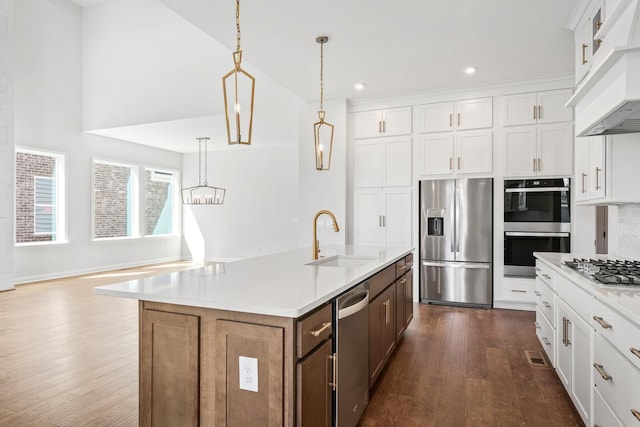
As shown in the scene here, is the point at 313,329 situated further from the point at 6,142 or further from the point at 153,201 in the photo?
→ the point at 153,201

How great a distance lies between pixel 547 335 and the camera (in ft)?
9.61

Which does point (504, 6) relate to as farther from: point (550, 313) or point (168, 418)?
point (168, 418)

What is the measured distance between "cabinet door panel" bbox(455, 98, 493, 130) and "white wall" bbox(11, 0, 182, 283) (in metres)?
6.89

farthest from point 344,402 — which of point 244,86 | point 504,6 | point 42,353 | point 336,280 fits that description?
point 244,86

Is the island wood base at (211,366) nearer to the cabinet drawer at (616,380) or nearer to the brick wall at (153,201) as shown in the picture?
the cabinet drawer at (616,380)

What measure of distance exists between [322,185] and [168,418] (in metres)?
4.24

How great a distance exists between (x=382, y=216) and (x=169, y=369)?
4.09m

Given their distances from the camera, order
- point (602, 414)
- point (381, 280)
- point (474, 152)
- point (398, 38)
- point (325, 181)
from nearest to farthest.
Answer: point (602, 414), point (381, 280), point (398, 38), point (474, 152), point (325, 181)

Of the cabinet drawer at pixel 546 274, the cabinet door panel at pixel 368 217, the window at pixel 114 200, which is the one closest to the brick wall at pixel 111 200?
the window at pixel 114 200

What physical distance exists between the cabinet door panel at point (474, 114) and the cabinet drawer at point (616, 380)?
361 cm

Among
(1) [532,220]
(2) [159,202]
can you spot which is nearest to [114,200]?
(2) [159,202]

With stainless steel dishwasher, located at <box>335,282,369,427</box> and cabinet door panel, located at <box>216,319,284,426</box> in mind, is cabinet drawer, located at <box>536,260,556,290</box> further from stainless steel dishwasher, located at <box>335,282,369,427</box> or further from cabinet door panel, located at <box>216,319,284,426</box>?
cabinet door panel, located at <box>216,319,284,426</box>

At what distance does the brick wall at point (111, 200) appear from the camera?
25.5ft

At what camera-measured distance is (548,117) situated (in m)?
4.57
